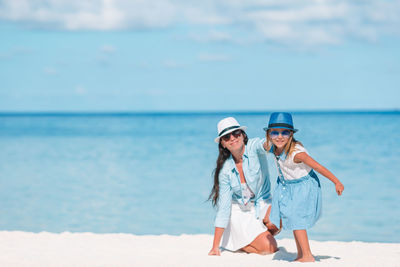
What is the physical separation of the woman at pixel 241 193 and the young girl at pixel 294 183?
0.37m

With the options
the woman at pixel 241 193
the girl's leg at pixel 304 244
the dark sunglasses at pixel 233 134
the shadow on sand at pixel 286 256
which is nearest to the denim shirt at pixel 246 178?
the woman at pixel 241 193

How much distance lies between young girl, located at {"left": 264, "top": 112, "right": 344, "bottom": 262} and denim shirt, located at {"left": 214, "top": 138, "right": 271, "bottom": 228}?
14.2 inches

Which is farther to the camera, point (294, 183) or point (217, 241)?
point (217, 241)

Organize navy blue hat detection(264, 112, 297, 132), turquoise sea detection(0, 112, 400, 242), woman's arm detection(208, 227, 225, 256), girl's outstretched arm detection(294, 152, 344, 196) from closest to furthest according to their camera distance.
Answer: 1. girl's outstretched arm detection(294, 152, 344, 196)
2. navy blue hat detection(264, 112, 297, 132)
3. woman's arm detection(208, 227, 225, 256)
4. turquoise sea detection(0, 112, 400, 242)

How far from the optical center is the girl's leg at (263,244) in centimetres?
564

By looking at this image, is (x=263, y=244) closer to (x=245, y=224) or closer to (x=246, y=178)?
(x=245, y=224)

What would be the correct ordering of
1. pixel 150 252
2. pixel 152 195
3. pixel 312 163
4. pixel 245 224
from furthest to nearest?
pixel 152 195
pixel 150 252
pixel 245 224
pixel 312 163

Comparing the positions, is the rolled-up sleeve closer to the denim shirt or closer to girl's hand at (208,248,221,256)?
the denim shirt

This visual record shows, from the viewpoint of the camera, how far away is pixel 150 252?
590cm

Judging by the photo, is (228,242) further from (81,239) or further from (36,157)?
(36,157)

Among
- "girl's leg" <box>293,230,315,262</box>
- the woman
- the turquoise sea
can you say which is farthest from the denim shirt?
the turquoise sea

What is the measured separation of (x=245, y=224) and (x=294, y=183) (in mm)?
829

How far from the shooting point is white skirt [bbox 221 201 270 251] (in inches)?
222

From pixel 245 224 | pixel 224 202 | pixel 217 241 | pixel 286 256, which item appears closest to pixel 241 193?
pixel 224 202
